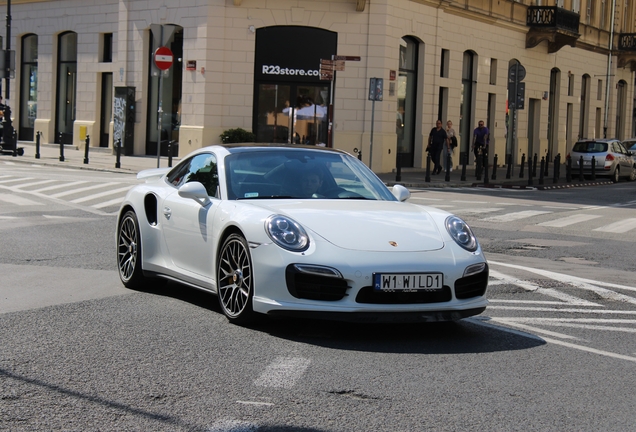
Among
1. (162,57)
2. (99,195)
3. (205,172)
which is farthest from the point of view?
(162,57)

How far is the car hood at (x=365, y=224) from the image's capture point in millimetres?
6906

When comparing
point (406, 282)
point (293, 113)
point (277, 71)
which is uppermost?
point (277, 71)

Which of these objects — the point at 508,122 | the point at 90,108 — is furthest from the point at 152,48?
the point at 508,122

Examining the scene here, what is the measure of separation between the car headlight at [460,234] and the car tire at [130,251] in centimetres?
286

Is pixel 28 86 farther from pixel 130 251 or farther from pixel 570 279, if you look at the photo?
pixel 570 279

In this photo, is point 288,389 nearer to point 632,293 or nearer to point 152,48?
point 632,293

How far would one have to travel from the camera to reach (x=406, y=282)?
6.76m

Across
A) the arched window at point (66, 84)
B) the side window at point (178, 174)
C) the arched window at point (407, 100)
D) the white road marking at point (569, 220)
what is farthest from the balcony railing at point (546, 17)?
the side window at point (178, 174)

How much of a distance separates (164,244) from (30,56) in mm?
34331

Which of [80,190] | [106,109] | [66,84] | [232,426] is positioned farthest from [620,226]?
[66,84]

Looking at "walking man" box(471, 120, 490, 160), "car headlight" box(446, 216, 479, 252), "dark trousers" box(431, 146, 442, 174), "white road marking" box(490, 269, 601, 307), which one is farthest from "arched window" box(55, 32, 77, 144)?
"car headlight" box(446, 216, 479, 252)

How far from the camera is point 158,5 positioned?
3372cm

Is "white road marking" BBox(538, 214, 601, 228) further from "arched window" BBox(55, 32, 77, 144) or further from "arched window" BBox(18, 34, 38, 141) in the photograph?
"arched window" BBox(18, 34, 38, 141)

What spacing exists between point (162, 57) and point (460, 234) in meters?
19.8
